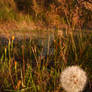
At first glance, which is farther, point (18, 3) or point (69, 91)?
point (18, 3)

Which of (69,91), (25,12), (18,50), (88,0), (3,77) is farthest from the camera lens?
(25,12)

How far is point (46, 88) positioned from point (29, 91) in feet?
0.53

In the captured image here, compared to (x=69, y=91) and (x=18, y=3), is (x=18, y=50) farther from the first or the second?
(x=18, y=3)

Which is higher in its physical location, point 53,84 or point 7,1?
point 7,1

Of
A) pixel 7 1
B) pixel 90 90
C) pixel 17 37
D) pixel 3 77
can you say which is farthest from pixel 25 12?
pixel 90 90

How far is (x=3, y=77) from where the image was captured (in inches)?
67.6

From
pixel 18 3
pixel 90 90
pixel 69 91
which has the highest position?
pixel 18 3

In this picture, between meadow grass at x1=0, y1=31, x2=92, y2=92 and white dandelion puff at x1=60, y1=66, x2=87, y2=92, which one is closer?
white dandelion puff at x1=60, y1=66, x2=87, y2=92

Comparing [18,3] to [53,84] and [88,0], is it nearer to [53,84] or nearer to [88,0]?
[88,0]

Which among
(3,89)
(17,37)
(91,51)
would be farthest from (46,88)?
(17,37)

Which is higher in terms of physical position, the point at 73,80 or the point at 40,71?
the point at 73,80

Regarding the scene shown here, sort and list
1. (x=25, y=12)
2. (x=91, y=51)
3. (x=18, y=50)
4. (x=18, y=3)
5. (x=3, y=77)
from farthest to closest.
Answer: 1. (x=18, y=3)
2. (x=25, y=12)
3. (x=18, y=50)
4. (x=91, y=51)
5. (x=3, y=77)

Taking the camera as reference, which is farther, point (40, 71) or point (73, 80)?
point (40, 71)

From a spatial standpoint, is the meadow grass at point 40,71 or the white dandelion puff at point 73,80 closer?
the white dandelion puff at point 73,80
